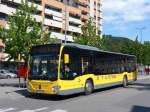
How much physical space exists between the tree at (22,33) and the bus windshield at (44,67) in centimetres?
618

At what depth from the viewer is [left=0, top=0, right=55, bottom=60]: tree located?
25.3 metres

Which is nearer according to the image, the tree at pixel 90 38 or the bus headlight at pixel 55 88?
the bus headlight at pixel 55 88

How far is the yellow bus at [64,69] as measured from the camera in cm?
1817

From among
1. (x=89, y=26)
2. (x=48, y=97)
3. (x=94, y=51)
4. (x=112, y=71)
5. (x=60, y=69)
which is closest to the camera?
(x=60, y=69)

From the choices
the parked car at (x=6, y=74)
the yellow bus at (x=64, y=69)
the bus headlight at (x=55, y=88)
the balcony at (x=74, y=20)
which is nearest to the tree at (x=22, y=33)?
the yellow bus at (x=64, y=69)

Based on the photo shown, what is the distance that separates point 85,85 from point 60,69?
123 inches

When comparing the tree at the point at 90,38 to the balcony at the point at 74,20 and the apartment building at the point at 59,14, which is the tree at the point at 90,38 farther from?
the balcony at the point at 74,20

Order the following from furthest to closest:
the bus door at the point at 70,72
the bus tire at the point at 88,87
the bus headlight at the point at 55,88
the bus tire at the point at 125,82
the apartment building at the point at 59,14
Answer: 1. the apartment building at the point at 59,14
2. the bus tire at the point at 125,82
3. the bus tire at the point at 88,87
4. the bus door at the point at 70,72
5. the bus headlight at the point at 55,88

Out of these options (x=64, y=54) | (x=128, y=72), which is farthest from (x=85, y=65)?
(x=128, y=72)

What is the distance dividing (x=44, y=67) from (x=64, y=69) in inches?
38.3

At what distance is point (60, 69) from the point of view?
18.2 metres

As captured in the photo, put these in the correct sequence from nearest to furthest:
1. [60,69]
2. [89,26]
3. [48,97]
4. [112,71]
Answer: [60,69] → [48,97] → [112,71] → [89,26]

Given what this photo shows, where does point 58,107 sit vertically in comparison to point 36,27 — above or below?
below

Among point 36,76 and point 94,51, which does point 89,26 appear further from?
point 36,76
